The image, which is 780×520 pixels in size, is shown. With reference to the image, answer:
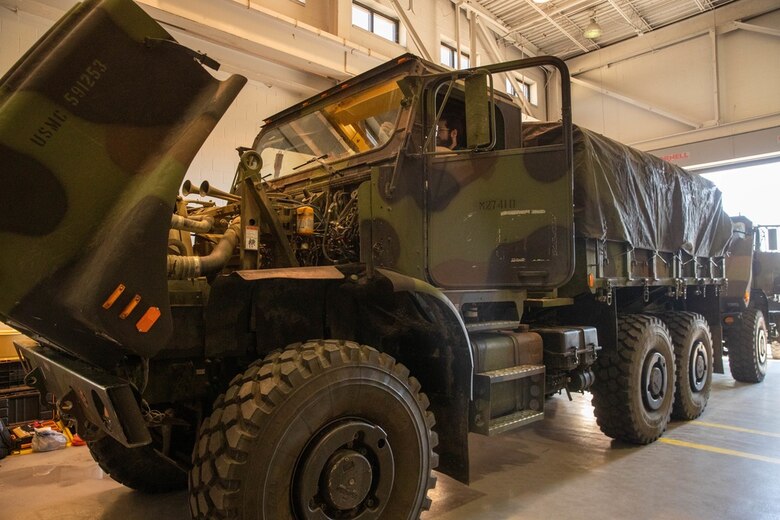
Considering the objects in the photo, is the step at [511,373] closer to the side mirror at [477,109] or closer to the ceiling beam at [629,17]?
the side mirror at [477,109]

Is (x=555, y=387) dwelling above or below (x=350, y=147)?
below

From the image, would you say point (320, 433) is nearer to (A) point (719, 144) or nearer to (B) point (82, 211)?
(B) point (82, 211)

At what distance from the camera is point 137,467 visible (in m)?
3.80

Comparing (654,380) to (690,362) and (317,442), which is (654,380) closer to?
(690,362)

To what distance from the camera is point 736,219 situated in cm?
876

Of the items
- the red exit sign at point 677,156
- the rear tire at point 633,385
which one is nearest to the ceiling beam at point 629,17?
the red exit sign at point 677,156

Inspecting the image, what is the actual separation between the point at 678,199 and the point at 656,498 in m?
3.37

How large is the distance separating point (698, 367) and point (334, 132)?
16.0 feet

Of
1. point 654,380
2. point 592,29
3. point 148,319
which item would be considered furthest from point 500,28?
point 148,319

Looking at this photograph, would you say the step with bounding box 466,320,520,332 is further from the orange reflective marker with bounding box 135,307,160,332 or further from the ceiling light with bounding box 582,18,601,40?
the ceiling light with bounding box 582,18,601,40

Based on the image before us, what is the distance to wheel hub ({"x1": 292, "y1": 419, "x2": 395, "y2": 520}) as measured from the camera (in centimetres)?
235

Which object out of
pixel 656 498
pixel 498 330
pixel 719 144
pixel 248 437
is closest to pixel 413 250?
pixel 498 330

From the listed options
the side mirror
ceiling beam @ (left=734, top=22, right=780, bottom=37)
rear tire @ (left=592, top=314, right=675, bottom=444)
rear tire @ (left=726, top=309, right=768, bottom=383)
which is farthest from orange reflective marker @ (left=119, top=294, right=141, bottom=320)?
ceiling beam @ (left=734, top=22, right=780, bottom=37)

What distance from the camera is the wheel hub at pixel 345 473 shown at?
2346 millimetres
